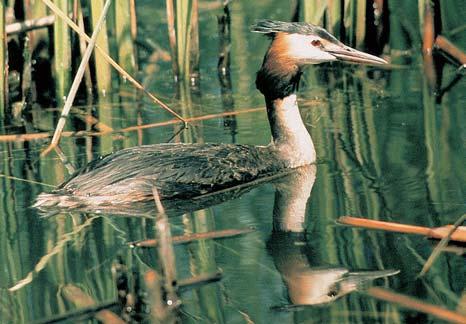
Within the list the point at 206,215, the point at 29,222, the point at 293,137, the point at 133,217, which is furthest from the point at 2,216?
the point at 293,137

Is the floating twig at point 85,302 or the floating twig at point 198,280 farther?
the floating twig at point 198,280

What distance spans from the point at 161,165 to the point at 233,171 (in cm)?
51

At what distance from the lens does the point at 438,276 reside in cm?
537

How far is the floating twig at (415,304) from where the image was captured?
4766 mm

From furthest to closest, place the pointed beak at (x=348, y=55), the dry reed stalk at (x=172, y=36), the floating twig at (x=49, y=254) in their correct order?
the dry reed stalk at (x=172, y=36)
the pointed beak at (x=348, y=55)
the floating twig at (x=49, y=254)

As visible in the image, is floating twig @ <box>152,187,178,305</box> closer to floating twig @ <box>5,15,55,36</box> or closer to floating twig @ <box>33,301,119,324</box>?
floating twig @ <box>33,301,119,324</box>

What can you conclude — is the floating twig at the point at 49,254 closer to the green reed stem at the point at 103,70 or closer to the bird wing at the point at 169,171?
the bird wing at the point at 169,171

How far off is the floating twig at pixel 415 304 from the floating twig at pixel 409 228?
0.52m

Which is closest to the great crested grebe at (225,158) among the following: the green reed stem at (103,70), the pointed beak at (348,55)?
the pointed beak at (348,55)

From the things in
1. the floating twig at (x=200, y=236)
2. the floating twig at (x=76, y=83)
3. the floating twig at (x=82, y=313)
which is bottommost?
the floating twig at (x=82, y=313)

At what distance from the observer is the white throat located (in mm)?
8047

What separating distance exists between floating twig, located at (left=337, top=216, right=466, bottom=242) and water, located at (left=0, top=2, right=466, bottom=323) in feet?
0.14

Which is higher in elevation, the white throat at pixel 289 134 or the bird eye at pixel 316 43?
the bird eye at pixel 316 43

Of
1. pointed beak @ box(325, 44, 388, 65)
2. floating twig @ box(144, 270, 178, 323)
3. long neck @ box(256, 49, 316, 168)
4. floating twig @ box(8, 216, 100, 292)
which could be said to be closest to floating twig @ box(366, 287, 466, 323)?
floating twig @ box(144, 270, 178, 323)
